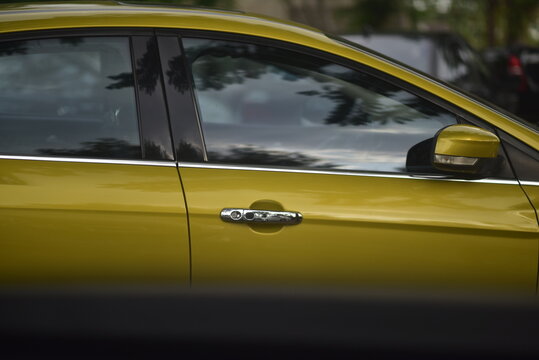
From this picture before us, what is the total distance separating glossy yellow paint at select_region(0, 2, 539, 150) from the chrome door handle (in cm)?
61

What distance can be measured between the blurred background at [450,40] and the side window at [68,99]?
4.22 feet

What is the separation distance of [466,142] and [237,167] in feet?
2.48

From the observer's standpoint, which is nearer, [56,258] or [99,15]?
[56,258]

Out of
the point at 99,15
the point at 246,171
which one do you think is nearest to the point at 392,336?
the point at 246,171

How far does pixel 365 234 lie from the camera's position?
3156 mm

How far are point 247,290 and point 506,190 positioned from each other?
936 mm

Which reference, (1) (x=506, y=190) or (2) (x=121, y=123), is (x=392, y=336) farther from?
(2) (x=121, y=123)

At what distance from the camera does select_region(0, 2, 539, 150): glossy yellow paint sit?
329cm

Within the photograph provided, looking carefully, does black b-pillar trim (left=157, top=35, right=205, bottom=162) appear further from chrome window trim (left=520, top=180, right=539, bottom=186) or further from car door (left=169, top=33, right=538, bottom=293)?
chrome window trim (left=520, top=180, right=539, bottom=186)

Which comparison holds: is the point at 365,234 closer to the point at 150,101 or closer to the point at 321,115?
the point at 321,115

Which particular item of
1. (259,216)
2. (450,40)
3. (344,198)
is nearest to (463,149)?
(344,198)

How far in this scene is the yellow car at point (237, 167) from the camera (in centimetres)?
313

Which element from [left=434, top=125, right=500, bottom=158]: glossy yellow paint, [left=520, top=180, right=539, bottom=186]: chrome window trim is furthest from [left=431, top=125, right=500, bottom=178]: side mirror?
[left=520, top=180, right=539, bottom=186]: chrome window trim

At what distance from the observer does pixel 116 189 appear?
3154 millimetres
